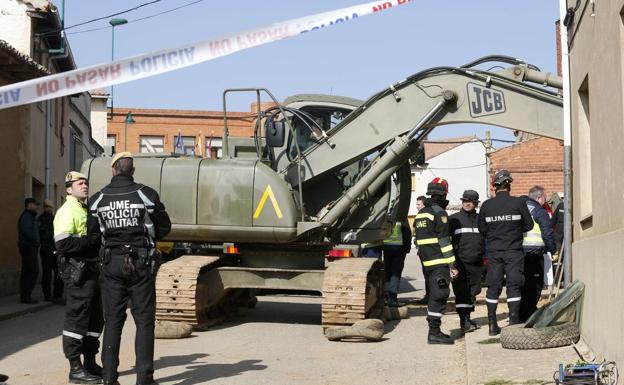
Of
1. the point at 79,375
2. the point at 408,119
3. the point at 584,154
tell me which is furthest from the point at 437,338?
the point at 79,375

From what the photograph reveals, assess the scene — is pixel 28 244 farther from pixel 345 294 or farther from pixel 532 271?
pixel 532 271

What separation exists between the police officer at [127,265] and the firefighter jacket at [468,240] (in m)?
4.91

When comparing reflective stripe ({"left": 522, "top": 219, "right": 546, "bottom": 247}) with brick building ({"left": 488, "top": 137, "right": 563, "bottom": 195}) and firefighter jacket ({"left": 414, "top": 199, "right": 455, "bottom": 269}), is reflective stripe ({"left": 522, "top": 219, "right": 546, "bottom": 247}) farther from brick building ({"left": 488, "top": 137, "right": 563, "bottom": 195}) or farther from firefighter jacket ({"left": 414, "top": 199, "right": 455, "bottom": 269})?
brick building ({"left": 488, "top": 137, "right": 563, "bottom": 195})

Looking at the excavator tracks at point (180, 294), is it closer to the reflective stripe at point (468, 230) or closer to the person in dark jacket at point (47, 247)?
the reflective stripe at point (468, 230)

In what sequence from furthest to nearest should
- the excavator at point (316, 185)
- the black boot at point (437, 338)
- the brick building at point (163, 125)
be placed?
the brick building at point (163, 125), the excavator at point (316, 185), the black boot at point (437, 338)

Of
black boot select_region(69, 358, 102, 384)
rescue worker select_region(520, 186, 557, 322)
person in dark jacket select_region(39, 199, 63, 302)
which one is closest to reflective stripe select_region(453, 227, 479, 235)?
rescue worker select_region(520, 186, 557, 322)

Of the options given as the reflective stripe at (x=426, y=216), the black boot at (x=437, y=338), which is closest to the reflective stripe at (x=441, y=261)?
the reflective stripe at (x=426, y=216)

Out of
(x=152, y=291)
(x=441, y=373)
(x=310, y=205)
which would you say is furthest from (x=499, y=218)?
(x=152, y=291)

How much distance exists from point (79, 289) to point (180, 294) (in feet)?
11.4

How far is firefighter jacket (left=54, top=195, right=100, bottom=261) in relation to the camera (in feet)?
28.6

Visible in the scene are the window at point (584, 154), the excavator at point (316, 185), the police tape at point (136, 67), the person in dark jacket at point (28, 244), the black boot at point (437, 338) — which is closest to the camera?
the police tape at point (136, 67)

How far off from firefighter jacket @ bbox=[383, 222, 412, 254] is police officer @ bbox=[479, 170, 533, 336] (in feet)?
13.4

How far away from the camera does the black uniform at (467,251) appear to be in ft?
39.8

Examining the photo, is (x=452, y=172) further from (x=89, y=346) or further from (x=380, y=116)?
(x=89, y=346)
